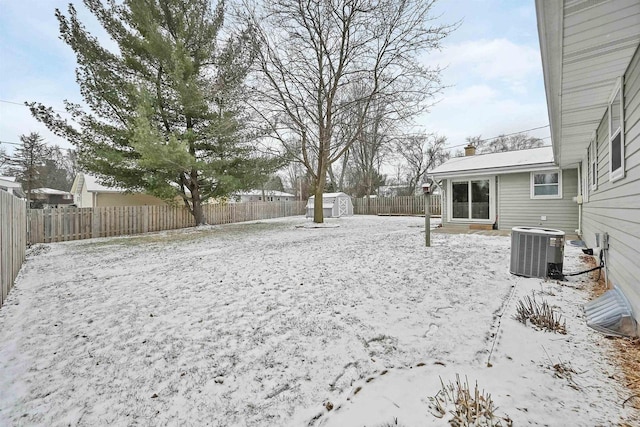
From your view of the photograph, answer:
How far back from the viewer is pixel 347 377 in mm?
1989

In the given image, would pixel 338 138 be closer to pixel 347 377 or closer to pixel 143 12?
pixel 143 12

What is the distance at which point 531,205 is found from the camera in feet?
29.5

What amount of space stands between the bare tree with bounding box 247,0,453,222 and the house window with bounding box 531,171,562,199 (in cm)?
456

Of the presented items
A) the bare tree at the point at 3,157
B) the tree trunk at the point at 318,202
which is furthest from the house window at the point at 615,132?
the bare tree at the point at 3,157

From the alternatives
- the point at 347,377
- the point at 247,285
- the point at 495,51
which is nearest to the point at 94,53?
the point at 247,285

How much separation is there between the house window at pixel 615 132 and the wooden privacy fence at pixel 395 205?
1652cm

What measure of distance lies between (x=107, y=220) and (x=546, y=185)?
1463 centimetres

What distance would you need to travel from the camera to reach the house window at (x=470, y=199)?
10.1 m

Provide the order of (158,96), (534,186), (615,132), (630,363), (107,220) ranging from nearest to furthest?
(630,363) < (615,132) < (534,186) < (107,220) < (158,96)

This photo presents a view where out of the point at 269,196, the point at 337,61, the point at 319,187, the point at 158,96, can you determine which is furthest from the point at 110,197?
the point at 269,196

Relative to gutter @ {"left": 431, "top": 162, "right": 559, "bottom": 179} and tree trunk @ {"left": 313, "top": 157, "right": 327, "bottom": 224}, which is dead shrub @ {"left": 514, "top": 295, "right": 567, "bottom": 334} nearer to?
gutter @ {"left": 431, "top": 162, "right": 559, "bottom": 179}

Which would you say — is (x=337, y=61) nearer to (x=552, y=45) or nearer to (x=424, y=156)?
(x=552, y=45)

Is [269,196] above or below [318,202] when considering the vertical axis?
above

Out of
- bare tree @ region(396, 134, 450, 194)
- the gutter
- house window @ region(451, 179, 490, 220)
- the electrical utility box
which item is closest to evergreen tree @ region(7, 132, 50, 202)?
the gutter
